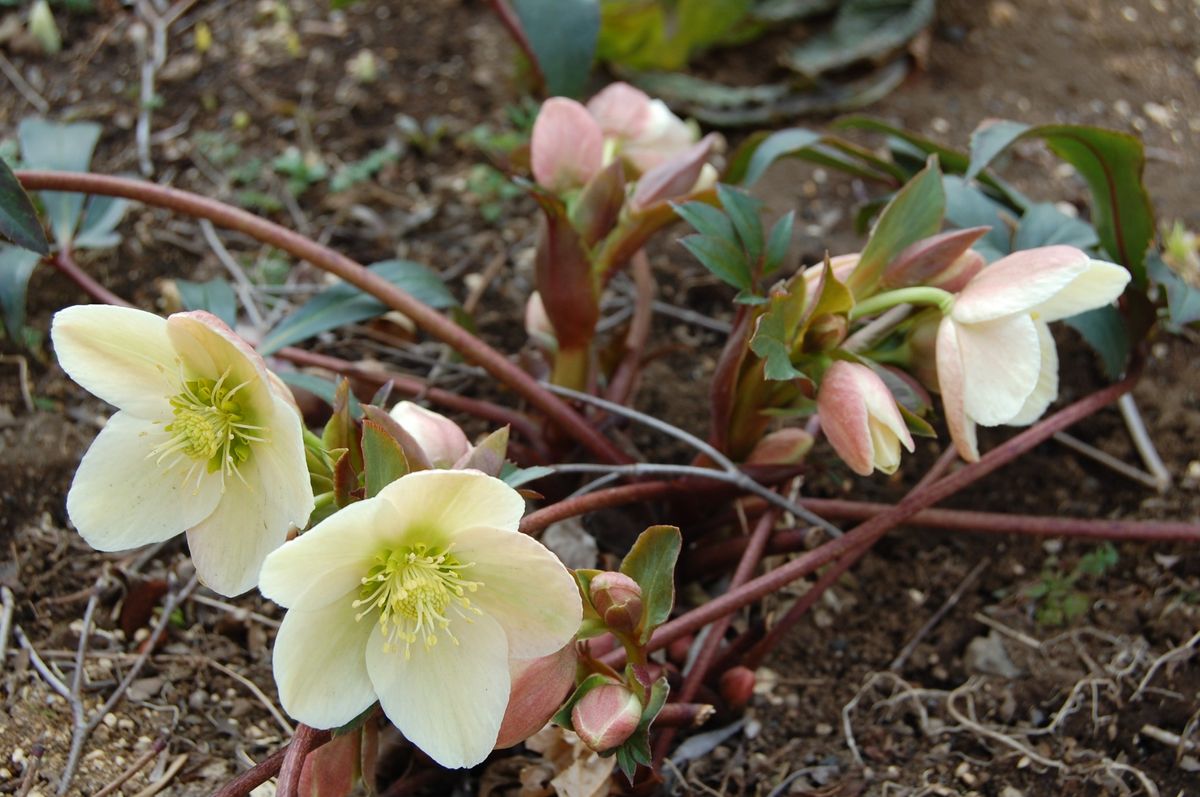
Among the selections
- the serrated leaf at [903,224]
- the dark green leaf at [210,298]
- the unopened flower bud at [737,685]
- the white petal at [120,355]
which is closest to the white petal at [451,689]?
the white petal at [120,355]

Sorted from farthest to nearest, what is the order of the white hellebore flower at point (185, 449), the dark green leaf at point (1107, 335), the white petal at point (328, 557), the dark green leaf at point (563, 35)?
the dark green leaf at point (563, 35)
the dark green leaf at point (1107, 335)
the white hellebore flower at point (185, 449)
the white petal at point (328, 557)

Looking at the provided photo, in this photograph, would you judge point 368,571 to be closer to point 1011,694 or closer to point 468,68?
point 1011,694

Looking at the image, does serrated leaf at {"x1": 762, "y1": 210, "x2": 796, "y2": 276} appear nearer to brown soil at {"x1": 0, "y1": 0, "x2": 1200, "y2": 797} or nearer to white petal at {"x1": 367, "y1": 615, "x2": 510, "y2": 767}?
brown soil at {"x1": 0, "y1": 0, "x2": 1200, "y2": 797}

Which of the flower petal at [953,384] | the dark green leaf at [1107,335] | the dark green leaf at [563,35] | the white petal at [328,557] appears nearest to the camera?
the white petal at [328,557]

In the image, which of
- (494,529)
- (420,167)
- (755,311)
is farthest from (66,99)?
(494,529)

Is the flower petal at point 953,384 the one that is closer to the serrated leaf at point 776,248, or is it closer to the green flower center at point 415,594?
the serrated leaf at point 776,248

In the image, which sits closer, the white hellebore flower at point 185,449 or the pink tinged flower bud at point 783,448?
the white hellebore flower at point 185,449
